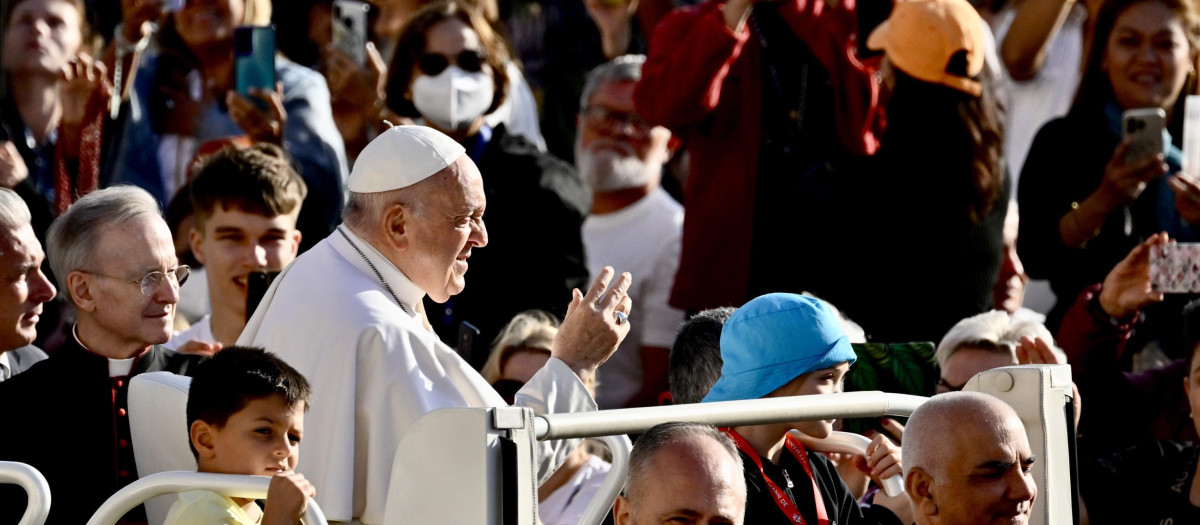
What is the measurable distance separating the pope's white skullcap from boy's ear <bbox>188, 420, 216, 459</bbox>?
1.07 m

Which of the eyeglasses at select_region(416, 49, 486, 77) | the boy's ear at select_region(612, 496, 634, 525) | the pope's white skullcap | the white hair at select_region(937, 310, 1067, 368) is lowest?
the white hair at select_region(937, 310, 1067, 368)

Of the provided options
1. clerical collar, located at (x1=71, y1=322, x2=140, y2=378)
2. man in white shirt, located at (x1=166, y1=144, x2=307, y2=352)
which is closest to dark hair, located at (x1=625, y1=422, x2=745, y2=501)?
clerical collar, located at (x1=71, y1=322, x2=140, y2=378)

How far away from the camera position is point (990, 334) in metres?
5.97

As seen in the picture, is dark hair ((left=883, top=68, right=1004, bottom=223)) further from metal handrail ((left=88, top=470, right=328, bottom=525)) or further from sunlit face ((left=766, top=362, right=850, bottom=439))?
metal handrail ((left=88, top=470, right=328, bottom=525))

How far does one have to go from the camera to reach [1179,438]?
6.26 meters

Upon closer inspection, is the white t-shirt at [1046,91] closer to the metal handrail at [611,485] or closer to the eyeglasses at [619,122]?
the eyeglasses at [619,122]

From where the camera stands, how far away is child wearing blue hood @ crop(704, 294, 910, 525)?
14.4ft

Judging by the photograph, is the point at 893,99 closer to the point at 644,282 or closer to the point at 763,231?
the point at 763,231

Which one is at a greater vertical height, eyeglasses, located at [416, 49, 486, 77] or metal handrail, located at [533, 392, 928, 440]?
eyeglasses, located at [416, 49, 486, 77]

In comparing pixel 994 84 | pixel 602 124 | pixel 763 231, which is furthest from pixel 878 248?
pixel 602 124

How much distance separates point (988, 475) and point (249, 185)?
3.21 m

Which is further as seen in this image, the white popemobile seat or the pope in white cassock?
the pope in white cassock

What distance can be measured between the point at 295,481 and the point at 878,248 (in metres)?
3.75

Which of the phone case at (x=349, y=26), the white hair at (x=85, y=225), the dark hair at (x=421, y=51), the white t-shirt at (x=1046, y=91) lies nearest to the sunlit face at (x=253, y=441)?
the white hair at (x=85, y=225)
